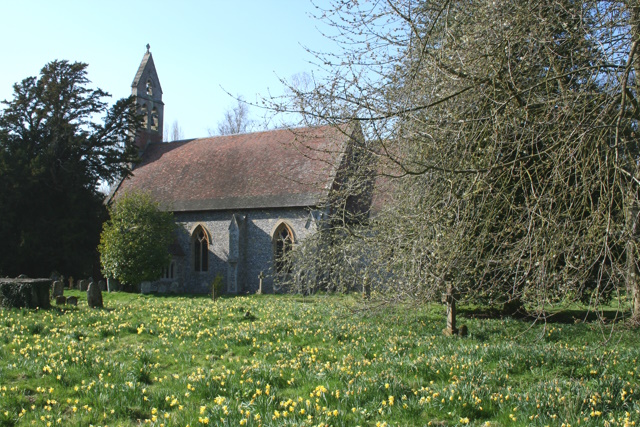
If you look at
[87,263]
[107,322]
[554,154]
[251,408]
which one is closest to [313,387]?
[251,408]

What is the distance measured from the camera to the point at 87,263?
26297 millimetres

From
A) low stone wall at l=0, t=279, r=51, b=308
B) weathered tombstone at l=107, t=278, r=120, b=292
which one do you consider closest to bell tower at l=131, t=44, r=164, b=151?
weathered tombstone at l=107, t=278, r=120, b=292

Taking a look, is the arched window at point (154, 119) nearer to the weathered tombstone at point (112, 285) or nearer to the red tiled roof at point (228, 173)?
the red tiled roof at point (228, 173)

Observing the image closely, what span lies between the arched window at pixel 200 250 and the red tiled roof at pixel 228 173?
1.49 metres

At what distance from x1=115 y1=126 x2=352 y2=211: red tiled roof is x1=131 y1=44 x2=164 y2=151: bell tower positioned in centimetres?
175

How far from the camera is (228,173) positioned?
27953 mm

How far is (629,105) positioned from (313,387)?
4060mm

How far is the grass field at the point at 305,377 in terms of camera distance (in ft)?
15.5

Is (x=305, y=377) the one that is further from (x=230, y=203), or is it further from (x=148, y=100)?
(x=148, y=100)

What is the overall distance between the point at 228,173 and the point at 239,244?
161 inches

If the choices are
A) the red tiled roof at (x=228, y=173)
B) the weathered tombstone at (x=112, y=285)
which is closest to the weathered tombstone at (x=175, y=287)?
the weathered tombstone at (x=112, y=285)

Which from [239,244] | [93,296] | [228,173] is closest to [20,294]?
[93,296]

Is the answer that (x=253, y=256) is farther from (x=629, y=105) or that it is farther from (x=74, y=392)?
(x=629, y=105)

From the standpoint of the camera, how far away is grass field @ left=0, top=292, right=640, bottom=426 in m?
4.73
